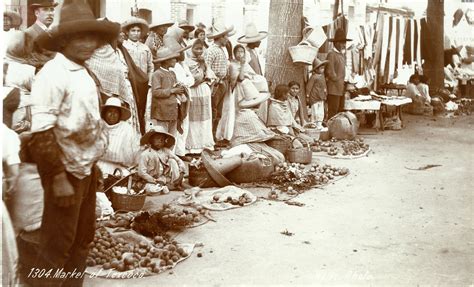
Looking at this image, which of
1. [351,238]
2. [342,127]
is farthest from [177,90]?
[342,127]

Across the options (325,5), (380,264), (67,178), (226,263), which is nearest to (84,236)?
(67,178)

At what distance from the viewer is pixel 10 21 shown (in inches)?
225

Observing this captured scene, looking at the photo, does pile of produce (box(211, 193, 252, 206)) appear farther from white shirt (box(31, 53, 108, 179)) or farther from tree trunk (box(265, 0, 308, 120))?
tree trunk (box(265, 0, 308, 120))

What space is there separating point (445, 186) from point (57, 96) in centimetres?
549

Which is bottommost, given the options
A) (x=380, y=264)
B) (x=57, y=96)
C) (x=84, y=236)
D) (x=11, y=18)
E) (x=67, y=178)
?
(x=380, y=264)

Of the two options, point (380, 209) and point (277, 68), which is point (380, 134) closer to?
point (277, 68)

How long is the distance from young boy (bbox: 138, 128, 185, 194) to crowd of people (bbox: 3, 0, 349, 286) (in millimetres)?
12

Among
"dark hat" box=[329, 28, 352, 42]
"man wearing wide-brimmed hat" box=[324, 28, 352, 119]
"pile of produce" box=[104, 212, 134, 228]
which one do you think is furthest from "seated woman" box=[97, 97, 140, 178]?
"dark hat" box=[329, 28, 352, 42]

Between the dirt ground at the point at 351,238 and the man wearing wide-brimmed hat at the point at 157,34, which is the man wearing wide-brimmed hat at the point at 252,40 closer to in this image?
the man wearing wide-brimmed hat at the point at 157,34

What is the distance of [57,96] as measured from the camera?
3824 mm

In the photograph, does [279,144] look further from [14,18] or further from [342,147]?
[14,18]

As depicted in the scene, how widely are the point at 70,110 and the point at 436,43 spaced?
15238 millimetres

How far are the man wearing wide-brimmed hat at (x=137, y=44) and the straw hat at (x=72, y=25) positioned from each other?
358cm

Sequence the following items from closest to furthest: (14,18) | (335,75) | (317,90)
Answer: (14,18) → (317,90) → (335,75)
